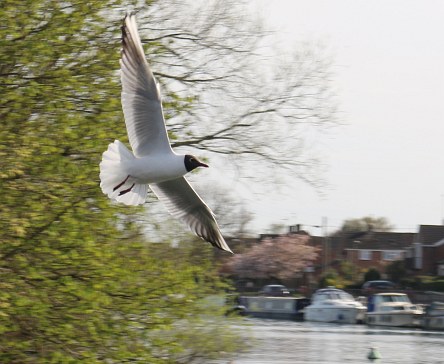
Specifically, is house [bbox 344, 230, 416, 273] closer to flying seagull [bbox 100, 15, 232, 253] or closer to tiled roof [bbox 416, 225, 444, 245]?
tiled roof [bbox 416, 225, 444, 245]

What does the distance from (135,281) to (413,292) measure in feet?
159

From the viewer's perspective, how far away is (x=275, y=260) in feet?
275

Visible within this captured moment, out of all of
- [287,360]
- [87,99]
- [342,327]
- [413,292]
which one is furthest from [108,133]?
[413,292]

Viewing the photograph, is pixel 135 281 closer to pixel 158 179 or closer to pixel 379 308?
pixel 158 179

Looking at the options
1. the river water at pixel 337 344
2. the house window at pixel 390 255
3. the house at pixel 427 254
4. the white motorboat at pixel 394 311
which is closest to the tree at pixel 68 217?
the river water at pixel 337 344

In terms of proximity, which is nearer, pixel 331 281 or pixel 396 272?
pixel 331 281

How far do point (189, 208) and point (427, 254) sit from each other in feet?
223

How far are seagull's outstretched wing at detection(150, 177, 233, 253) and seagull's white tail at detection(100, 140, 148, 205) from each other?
0.94m

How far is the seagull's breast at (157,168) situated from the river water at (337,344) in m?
15.2

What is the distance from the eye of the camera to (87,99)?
455 inches

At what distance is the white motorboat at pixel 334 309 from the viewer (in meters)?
51.2

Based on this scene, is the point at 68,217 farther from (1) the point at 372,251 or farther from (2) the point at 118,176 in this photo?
(1) the point at 372,251

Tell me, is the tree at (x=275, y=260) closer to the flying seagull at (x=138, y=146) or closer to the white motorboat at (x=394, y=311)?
the white motorboat at (x=394, y=311)

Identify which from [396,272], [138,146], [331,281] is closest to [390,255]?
[396,272]
